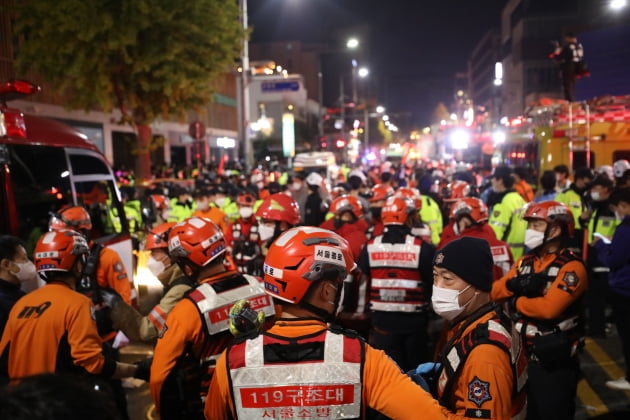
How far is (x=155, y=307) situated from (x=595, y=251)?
5861 mm

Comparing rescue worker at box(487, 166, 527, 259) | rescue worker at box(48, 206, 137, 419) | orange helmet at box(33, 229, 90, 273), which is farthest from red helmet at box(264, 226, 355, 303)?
rescue worker at box(487, 166, 527, 259)

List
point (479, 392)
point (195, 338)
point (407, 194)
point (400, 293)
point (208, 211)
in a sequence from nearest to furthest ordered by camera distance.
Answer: point (479, 392)
point (195, 338)
point (400, 293)
point (407, 194)
point (208, 211)

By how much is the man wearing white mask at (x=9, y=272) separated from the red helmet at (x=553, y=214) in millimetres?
4077

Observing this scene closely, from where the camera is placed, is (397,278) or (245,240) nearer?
(397,278)

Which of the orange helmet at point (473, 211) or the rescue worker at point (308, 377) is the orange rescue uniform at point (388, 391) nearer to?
the rescue worker at point (308, 377)

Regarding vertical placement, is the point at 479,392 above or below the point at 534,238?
below

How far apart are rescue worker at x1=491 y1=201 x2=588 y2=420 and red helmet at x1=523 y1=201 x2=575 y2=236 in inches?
7.2

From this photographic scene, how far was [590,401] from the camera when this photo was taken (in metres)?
5.98

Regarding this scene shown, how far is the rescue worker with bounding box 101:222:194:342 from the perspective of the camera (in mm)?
3943

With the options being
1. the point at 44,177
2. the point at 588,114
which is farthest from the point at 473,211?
the point at 588,114

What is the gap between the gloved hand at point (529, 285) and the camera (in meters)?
4.28

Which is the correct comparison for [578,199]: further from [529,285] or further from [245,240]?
[529,285]

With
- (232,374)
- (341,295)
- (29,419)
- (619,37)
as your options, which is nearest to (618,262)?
(341,295)

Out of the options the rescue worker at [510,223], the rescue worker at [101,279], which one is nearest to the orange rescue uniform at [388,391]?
the rescue worker at [101,279]
